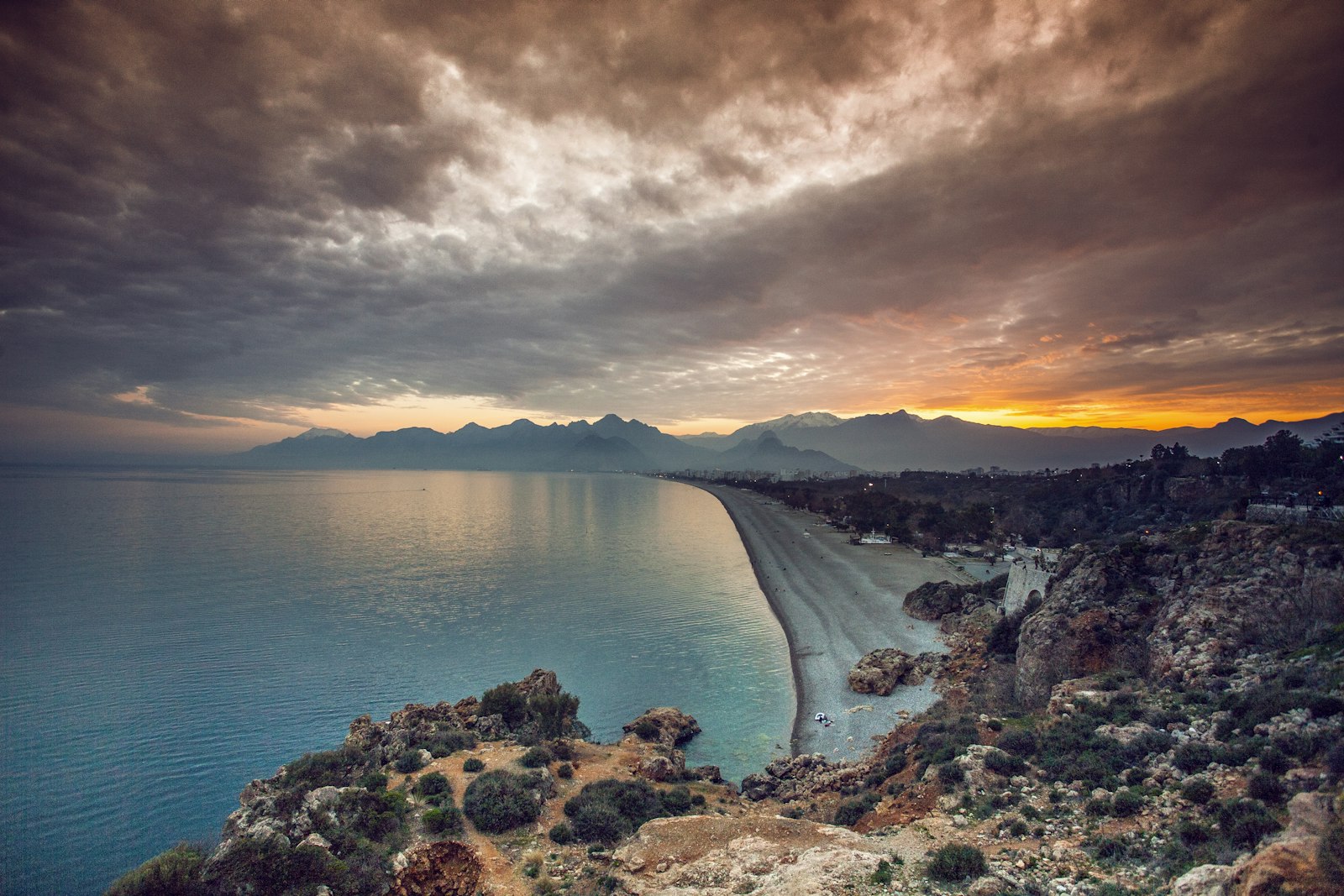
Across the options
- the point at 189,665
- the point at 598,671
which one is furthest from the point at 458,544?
the point at 598,671

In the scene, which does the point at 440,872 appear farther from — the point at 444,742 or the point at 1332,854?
the point at 1332,854

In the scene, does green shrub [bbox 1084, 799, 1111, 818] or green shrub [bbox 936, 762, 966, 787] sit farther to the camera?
green shrub [bbox 936, 762, 966, 787]

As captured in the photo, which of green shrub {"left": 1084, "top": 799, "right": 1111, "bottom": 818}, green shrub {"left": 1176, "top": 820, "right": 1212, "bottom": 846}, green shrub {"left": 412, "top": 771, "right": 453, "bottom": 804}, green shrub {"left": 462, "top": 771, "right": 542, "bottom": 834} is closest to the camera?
green shrub {"left": 1176, "top": 820, "right": 1212, "bottom": 846}

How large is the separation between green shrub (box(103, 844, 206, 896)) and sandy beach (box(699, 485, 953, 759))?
21.2 m

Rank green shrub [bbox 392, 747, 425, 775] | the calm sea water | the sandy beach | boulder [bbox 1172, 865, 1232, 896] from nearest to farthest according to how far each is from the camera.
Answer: boulder [bbox 1172, 865, 1232, 896], green shrub [bbox 392, 747, 425, 775], the calm sea water, the sandy beach

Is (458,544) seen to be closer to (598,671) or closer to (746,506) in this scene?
(598,671)

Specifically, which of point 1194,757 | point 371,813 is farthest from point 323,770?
point 1194,757

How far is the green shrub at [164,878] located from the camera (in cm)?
1073

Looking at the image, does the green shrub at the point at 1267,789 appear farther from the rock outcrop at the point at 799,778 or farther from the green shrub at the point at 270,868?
the green shrub at the point at 270,868

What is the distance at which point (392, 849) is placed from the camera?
13.6 metres

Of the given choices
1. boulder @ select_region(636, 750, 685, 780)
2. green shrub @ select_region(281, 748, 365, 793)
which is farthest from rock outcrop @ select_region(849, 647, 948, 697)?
green shrub @ select_region(281, 748, 365, 793)

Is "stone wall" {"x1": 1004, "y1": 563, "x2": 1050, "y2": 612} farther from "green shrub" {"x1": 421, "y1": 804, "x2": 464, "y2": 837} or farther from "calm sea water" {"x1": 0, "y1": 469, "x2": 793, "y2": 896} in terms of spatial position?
"green shrub" {"x1": 421, "y1": 804, "x2": 464, "y2": 837}

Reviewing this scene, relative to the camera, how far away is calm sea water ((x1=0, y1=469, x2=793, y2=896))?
2131 centimetres

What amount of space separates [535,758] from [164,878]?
991 cm
